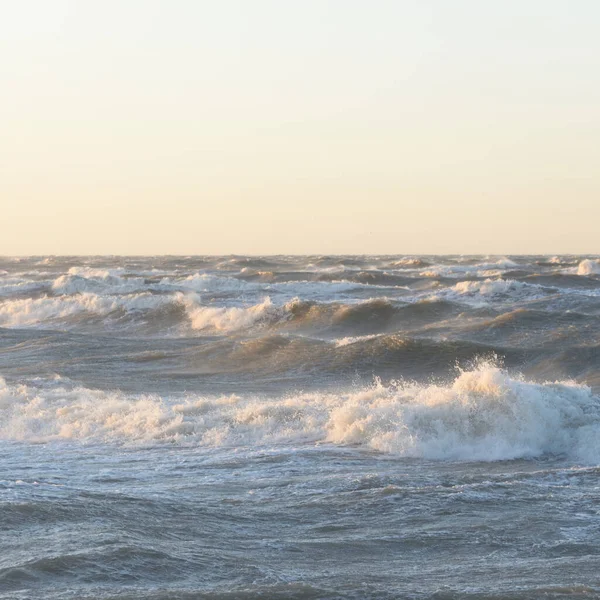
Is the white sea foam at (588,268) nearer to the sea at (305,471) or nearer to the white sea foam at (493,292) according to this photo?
the white sea foam at (493,292)

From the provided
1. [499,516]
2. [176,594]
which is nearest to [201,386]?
[499,516]

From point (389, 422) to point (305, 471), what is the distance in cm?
210

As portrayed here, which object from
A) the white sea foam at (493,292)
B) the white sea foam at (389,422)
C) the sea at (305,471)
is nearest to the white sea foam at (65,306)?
the white sea foam at (493,292)

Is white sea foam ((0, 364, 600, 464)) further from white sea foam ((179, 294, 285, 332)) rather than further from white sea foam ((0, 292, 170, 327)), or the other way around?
white sea foam ((0, 292, 170, 327))

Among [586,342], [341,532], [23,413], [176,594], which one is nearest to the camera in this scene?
[176,594]

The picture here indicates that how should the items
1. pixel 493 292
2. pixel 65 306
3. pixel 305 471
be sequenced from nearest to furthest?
1. pixel 305 471
2. pixel 493 292
3. pixel 65 306

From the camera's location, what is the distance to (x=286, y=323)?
30.3 metres

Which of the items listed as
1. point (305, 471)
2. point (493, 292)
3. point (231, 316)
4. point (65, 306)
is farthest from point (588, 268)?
point (305, 471)

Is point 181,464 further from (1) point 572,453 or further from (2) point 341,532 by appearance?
(1) point 572,453

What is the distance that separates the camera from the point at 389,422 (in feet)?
37.3

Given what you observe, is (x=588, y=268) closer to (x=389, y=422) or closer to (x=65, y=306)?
Answer: (x=65, y=306)

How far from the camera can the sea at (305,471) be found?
6.18m

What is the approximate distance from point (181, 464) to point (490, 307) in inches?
855

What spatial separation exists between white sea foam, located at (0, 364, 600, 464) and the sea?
0.11 ft
